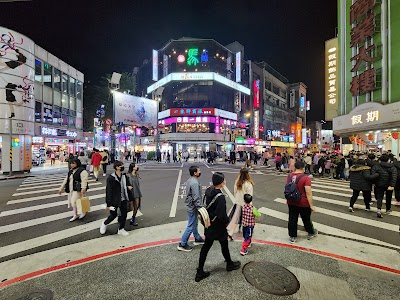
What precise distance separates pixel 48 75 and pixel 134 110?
9.91 meters

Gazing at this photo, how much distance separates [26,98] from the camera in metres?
19.0

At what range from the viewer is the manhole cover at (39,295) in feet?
10.4

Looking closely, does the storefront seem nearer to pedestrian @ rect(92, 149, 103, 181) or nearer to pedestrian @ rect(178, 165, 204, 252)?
pedestrian @ rect(178, 165, 204, 252)

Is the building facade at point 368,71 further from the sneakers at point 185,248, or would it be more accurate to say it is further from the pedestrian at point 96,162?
the pedestrian at point 96,162

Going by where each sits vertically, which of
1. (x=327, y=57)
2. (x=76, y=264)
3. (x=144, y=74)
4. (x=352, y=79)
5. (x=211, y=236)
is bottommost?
(x=76, y=264)

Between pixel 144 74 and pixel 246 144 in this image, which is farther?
pixel 144 74

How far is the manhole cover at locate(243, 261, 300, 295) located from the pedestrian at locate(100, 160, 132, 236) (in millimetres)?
3325

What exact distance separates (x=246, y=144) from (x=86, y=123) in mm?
39988

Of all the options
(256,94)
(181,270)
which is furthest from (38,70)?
(256,94)

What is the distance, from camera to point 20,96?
18.6 metres

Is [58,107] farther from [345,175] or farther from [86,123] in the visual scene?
[345,175]

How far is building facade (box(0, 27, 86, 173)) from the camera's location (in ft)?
58.5

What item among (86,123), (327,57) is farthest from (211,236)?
(86,123)

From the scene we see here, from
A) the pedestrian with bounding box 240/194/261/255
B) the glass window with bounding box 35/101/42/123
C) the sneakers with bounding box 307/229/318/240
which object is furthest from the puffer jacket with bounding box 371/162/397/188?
the glass window with bounding box 35/101/42/123
